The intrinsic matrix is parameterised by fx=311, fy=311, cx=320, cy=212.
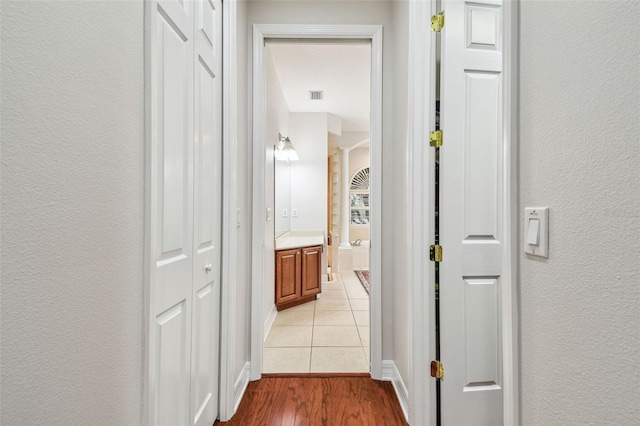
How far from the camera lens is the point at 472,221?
1564mm

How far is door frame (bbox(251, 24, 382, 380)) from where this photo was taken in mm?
2127

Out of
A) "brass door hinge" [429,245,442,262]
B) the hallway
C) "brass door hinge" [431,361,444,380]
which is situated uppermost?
"brass door hinge" [429,245,442,262]

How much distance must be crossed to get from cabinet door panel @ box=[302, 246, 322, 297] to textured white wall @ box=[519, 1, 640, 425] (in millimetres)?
3211

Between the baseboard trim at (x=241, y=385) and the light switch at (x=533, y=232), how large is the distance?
1734 millimetres

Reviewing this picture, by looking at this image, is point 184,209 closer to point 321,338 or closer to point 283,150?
point 321,338

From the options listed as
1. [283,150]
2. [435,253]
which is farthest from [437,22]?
[283,150]

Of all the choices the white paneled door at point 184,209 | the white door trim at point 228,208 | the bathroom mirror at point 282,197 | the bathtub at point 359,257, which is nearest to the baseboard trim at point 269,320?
the bathroom mirror at point 282,197

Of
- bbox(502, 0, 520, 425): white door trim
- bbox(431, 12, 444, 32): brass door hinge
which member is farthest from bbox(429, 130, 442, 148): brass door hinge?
bbox(502, 0, 520, 425): white door trim

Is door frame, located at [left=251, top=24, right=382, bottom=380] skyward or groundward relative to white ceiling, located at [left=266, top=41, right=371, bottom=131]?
groundward

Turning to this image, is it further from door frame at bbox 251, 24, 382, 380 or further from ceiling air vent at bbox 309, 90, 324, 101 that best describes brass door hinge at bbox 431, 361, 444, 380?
ceiling air vent at bbox 309, 90, 324, 101

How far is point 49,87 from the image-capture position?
56cm

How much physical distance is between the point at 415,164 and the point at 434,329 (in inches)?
33.5

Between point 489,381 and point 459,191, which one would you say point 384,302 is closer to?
point 489,381

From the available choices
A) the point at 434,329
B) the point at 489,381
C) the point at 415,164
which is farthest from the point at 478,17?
the point at 489,381
